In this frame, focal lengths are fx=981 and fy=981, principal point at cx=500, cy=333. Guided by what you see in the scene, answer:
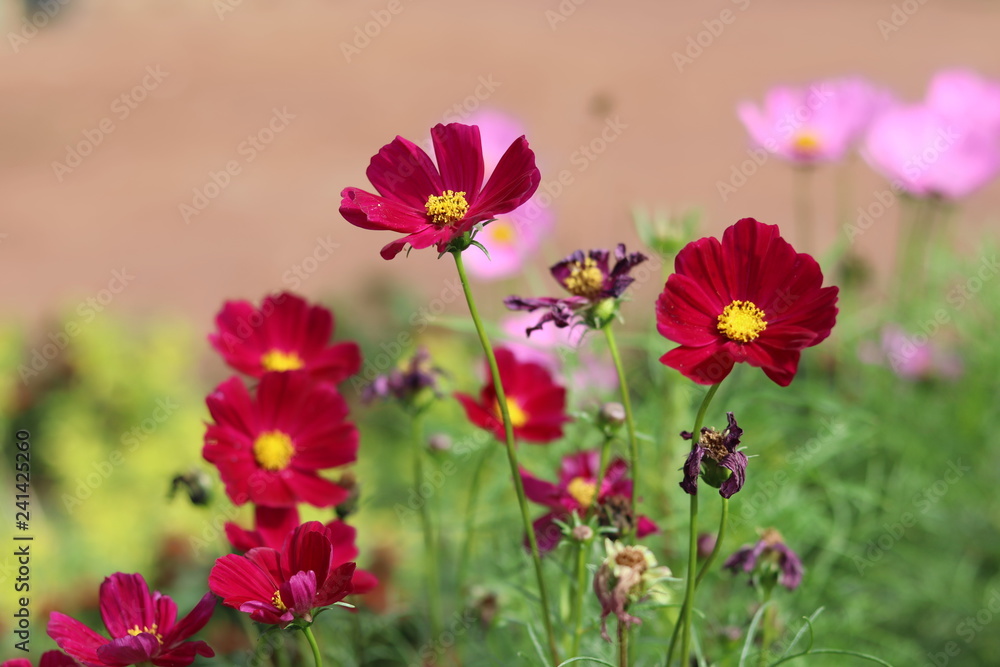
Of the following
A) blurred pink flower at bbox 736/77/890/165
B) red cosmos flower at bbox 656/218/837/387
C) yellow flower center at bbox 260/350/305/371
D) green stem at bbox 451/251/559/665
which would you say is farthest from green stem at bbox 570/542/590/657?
blurred pink flower at bbox 736/77/890/165

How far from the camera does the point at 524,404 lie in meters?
0.71

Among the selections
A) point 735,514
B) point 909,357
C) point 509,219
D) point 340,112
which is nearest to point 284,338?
point 735,514

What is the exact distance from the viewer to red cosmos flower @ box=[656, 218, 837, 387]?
449 millimetres

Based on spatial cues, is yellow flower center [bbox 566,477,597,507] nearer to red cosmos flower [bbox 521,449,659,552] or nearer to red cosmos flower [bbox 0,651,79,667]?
red cosmos flower [bbox 521,449,659,552]

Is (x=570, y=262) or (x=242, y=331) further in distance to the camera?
(x=242, y=331)

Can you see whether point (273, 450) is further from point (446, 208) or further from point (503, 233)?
point (503, 233)

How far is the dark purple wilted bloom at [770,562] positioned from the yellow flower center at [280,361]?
0.31m

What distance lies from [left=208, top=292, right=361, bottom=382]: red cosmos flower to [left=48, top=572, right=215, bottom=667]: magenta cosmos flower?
18 cm

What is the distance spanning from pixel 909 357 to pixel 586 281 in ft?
2.55

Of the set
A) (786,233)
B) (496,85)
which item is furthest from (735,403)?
(496,85)

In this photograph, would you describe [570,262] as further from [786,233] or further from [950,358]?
[786,233]

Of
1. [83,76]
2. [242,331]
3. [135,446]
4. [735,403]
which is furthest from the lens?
[83,76]

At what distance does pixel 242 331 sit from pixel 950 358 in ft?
2.98

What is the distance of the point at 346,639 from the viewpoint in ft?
2.79
